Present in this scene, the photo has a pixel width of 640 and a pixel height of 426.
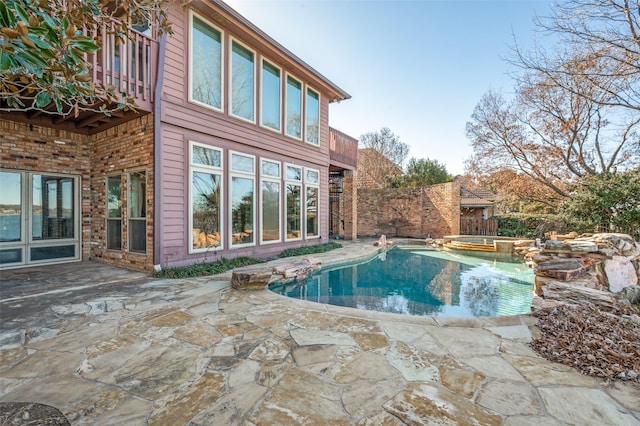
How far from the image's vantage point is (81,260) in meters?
6.35

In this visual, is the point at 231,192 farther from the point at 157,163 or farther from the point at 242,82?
the point at 242,82

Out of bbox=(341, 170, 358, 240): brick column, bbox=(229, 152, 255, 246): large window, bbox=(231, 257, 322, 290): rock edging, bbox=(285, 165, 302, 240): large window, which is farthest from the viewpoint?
bbox=(341, 170, 358, 240): brick column

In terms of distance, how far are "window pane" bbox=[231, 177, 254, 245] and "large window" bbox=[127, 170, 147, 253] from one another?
1.69 metres

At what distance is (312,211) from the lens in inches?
364

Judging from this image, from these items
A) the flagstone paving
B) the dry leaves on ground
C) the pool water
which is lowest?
the pool water

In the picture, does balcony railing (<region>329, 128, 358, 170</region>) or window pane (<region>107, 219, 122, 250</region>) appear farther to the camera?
balcony railing (<region>329, 128, 358, 170</region>)

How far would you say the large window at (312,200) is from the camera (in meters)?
8.97

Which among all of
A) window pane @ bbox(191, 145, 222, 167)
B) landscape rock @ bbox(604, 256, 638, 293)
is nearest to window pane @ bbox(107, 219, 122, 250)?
window pane @ bbox(191, 145, 222, 167)

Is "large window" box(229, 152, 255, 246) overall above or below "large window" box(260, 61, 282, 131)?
below

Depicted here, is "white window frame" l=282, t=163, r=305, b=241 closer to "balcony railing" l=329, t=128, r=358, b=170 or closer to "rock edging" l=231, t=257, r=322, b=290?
"rock edging" l=231, t=257, r=322, b=290

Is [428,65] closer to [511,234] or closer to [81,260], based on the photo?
[511,234]

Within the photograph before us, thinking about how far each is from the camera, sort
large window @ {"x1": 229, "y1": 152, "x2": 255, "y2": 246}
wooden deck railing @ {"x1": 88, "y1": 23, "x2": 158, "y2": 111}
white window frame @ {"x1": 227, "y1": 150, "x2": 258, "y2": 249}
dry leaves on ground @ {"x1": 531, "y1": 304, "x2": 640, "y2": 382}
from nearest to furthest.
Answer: dry leaves on ground @ {"x1": 531, "y1": 304, "x2": 640, "y2": 382}
wooden deck railing @ {"x1": 88, "y1": 23, "x2": 158, "y2": 111}
white window frame @ {"x1": 227, "y1": 150, "x2": 258, "y2": 249}
large window @ {"x1": 229, "y1": 152, "x2": 255, "y2": 246}

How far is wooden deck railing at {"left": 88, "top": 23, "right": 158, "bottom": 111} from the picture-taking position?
455 cm

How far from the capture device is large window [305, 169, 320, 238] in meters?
8.97
